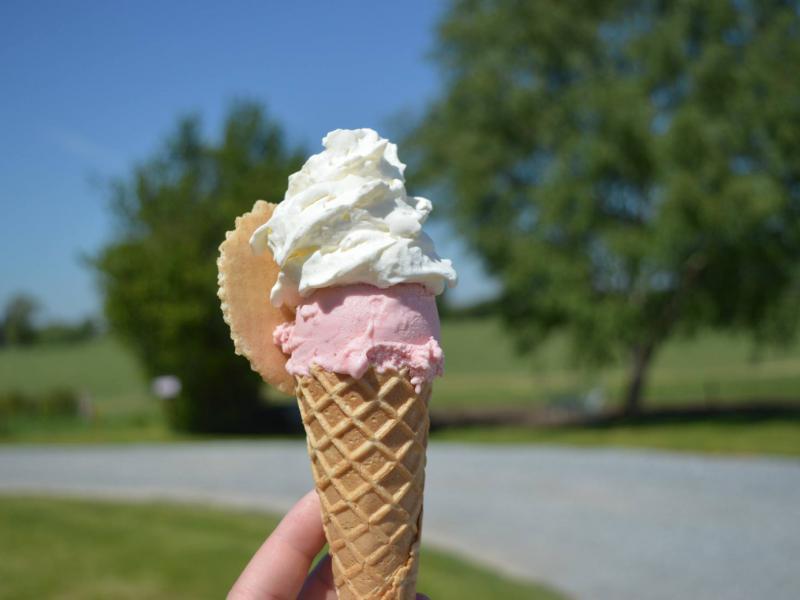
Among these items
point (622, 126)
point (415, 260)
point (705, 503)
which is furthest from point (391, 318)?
point (622, 126)

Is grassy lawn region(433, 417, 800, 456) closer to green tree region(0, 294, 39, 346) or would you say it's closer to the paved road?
the paved road

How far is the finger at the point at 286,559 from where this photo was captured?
255 centimetres

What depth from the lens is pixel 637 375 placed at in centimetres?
2077

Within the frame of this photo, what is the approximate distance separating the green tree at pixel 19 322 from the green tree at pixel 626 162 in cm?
5880

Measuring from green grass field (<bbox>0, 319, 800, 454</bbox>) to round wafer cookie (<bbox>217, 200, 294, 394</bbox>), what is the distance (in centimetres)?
1456

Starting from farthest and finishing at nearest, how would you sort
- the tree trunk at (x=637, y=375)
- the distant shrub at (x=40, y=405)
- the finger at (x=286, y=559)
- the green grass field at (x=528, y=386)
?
1. the distant shrub at (x=40, y=405)
2. the tree trunk at (x=637, y=375)
3. the green grass field at (x=528, y=386)
4. the finger at (x=286, y=559)

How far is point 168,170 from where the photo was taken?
22.2m

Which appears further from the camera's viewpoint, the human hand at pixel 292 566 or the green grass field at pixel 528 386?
the green grass field at pixel 528 386

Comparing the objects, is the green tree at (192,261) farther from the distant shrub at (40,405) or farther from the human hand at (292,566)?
the human hand at (292,566)

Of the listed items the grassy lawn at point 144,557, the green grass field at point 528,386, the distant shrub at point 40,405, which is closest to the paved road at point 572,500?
the grassy lawn at point 144,557

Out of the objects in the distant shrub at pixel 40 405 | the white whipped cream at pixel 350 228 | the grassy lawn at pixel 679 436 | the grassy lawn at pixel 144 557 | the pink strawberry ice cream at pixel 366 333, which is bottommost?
the grassy lawn at pixel 144 557

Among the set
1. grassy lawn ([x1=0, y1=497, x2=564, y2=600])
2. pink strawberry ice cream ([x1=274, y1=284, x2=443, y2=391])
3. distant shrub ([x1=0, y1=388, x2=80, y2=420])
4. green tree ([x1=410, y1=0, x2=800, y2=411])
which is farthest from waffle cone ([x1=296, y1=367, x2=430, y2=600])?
distant shrub ([x1=0, y1=388, x2=80, y2=420])

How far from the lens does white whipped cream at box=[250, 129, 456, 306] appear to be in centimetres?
246

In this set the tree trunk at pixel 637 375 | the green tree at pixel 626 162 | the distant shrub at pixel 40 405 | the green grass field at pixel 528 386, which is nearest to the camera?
the green tree at pixel 626 162
